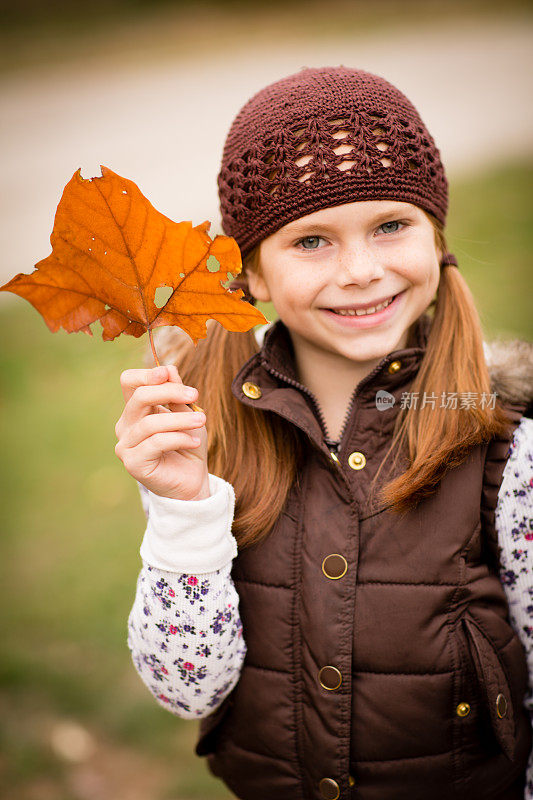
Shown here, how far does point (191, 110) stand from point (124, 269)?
233 inches

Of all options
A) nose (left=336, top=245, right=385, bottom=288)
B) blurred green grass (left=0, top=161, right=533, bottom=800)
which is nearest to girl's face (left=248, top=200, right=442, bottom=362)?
nose (left=336, top=245, right=385, bottom=288)

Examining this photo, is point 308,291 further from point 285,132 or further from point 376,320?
point 285,132

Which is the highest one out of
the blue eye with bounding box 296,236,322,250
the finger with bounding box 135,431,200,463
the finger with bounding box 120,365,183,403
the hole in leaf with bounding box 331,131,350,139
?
the hole in leaf with bounding box 331,131,350,139

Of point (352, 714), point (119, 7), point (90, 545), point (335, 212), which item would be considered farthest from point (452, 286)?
point (119, 7)

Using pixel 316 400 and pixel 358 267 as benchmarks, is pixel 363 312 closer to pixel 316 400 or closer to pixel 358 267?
pixel 358 267

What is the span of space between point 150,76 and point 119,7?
180 centimetres

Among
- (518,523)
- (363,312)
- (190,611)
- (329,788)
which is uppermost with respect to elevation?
(363,312)

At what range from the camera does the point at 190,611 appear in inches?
56.2

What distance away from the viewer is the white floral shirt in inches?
54.4

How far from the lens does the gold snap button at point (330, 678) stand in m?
1.45

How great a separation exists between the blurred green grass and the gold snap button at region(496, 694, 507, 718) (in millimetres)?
840

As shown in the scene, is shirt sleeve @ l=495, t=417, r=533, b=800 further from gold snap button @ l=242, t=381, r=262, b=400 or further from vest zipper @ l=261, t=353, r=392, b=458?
gold snap button @ l=242, t=381, r=262, b=400

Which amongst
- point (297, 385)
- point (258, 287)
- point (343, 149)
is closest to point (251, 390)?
point (297, 385)

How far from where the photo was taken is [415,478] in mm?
1448
